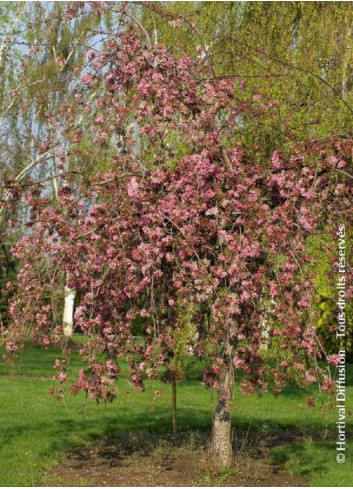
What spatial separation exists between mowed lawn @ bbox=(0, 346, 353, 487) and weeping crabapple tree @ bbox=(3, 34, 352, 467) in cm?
67

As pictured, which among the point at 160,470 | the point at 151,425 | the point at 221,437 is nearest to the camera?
the point at 221,437

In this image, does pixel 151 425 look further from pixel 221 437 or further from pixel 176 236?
pixel 176 236

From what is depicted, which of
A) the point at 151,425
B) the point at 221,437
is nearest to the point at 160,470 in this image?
the point at 221,437

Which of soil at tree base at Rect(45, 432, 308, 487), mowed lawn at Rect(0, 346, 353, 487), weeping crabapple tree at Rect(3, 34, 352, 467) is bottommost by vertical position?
soil at tree base at Rect(45, 432, 308, 487)

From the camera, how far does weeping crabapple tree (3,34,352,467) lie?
26.9 feet

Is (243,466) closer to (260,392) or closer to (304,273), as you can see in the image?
(260,392)

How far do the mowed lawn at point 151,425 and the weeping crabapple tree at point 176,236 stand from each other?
2.18 feet

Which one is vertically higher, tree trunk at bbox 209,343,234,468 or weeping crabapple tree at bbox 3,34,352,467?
weeping crabapple tree at bbox 3,34,352,467

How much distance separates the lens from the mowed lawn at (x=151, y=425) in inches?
388

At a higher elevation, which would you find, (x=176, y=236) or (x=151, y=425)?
(x=176, y=236)

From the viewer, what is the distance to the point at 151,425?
41.2 feet

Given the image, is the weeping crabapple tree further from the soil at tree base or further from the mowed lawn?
the soil at tree base

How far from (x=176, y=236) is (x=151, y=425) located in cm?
511

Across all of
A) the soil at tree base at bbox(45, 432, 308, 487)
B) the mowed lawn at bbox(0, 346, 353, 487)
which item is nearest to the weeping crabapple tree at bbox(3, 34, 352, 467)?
the mowed lawn at bbox(0, 346, 353, 487)
